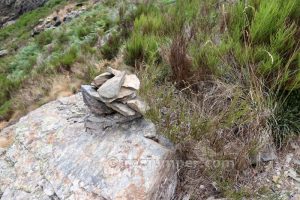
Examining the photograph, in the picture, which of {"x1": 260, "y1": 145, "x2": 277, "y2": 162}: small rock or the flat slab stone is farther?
the flat slab stone

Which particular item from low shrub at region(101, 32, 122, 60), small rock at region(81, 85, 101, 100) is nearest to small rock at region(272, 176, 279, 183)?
small rock at region(81, 85, 101, 100)

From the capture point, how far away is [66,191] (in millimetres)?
2832

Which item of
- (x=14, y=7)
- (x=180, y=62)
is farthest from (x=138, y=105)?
(x=14, y=7)

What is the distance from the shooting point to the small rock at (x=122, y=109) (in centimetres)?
Result: 294

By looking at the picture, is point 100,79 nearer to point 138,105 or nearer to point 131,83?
point 131,83

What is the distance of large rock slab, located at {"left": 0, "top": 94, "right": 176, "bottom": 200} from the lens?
2.67 meters

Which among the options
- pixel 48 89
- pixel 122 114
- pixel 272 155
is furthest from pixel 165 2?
pixel 272 155

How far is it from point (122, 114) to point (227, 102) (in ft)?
2.96

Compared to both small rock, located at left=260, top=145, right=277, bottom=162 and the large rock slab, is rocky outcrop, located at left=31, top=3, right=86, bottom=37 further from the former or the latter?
small rock, located at left=260, top=145, right=277, bottom=162

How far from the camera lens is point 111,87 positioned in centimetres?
293

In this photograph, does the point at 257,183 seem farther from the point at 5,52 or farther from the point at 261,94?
the point at 5,52

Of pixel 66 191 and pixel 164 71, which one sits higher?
pixel 164 71

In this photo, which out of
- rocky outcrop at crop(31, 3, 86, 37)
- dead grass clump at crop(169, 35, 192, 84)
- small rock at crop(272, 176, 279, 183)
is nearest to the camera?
small rock at crop(272, 176, 279, 183)

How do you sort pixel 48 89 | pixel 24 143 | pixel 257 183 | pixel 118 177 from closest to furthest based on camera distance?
pixel 257 183, pixel 118 177, pixel 24 143, pixel 48 89
